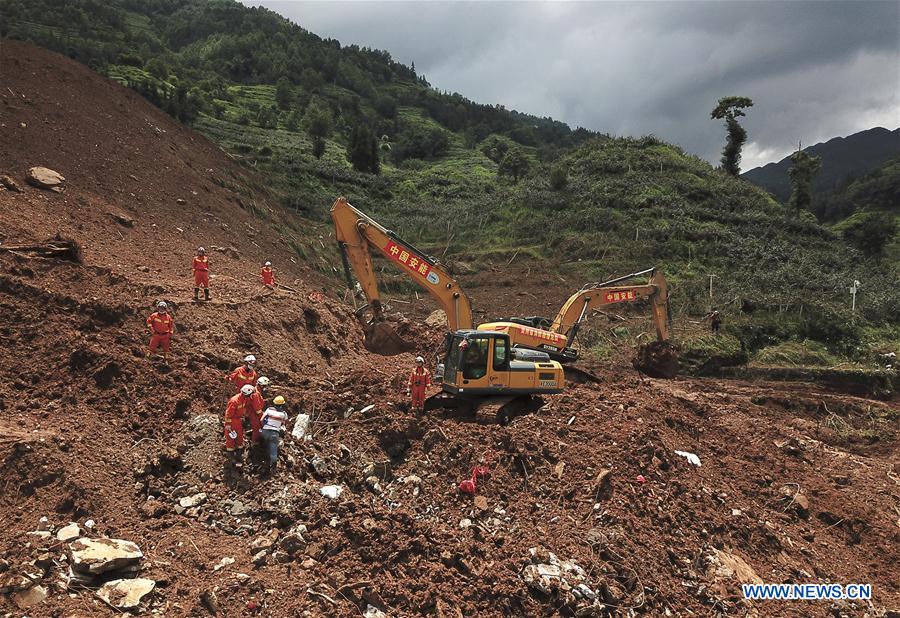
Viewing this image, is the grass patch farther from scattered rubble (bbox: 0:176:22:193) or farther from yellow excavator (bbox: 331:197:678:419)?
scattered rubble (bbox: 0:176:22:193)

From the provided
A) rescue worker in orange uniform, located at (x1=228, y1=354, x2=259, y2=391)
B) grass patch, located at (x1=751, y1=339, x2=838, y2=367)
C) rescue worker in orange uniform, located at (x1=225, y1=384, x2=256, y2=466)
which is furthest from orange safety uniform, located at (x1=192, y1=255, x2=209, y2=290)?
grass patch, located at (x1=751, y1=339, x2=838, y2=367)

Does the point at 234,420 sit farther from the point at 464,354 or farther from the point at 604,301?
the point at 604,301

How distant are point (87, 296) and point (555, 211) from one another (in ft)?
88.5

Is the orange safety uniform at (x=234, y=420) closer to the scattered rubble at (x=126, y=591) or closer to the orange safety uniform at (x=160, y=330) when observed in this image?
the scattered rubble at (x=126, y=591)

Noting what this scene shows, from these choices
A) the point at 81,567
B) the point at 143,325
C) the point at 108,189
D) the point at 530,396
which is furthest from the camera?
the point at 108,189

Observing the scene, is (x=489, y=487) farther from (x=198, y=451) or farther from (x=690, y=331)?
(x=690, y=331)

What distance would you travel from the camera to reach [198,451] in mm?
Answer: 6770

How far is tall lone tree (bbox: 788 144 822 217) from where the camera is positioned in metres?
37.5

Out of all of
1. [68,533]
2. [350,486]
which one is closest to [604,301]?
[350,486]

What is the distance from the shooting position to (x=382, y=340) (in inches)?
494

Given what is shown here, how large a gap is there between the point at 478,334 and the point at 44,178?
→ 41.8 ft

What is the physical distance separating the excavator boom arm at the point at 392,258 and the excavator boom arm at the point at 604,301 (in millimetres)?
3246

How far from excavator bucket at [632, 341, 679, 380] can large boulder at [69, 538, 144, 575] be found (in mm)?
14436

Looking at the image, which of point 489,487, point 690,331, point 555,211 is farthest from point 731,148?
point 489,487
